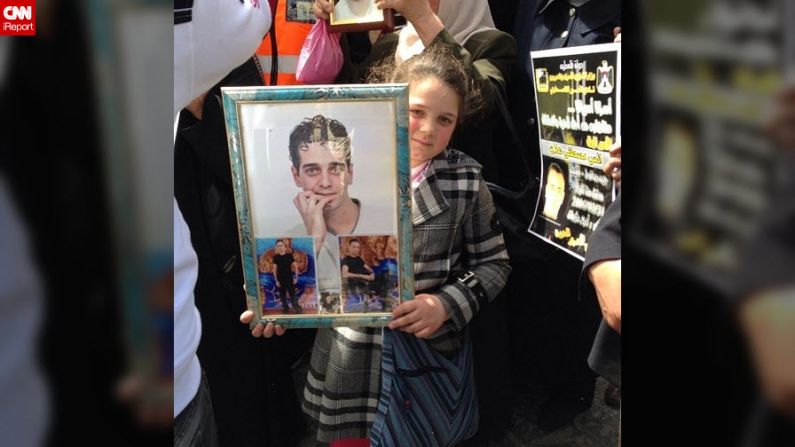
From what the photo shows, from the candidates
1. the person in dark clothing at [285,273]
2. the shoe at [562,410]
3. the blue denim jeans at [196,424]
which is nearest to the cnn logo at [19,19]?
the blue denim jeans at [196,424]

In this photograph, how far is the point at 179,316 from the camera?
2.80ft

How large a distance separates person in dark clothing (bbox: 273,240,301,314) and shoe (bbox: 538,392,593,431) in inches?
52.6

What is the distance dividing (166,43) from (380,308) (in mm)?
886

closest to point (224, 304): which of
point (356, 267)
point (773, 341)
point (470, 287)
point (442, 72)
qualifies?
point (356, 267)

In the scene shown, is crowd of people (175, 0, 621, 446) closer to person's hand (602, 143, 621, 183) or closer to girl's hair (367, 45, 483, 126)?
girl's hair (367, 45, 483, 126)

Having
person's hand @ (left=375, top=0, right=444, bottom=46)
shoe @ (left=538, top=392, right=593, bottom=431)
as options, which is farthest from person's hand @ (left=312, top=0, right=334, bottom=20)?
shoe @ (left=538, top=392, right=593, bottom=431)

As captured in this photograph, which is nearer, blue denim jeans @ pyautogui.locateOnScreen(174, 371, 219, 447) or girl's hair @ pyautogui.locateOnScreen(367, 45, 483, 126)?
blue denim jeans @ pyautogui.locateOnScreen(174, 371, 219, 447)

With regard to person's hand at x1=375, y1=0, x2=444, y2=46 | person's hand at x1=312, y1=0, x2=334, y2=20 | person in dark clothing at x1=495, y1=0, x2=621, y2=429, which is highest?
person's hand at x1=312, y1=0, x2=334, y2=20

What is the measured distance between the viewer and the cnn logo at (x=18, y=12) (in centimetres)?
45

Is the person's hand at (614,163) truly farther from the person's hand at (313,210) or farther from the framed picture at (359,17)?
the framed picture at (359,17)

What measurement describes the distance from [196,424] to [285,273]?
1.29ft

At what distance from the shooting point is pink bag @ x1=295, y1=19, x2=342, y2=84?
1835 millimetres

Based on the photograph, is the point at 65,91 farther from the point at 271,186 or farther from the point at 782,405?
the point at 271,186

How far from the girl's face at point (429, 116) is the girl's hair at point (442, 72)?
2cm
